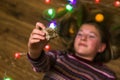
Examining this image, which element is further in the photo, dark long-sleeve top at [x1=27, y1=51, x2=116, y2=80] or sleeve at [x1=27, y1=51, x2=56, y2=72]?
dark long-sleeve top at [x1=27, y1=51, x2=116, y2=80]

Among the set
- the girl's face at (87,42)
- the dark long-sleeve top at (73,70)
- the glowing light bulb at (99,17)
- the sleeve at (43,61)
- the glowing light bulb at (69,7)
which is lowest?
the dark long-sleeve top at (73,70)

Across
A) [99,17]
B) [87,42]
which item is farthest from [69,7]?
[87,42]

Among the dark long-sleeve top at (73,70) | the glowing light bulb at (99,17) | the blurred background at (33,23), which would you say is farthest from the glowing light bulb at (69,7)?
the dark long-sleeve top at (73,70)

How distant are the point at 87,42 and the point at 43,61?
0.83 ft

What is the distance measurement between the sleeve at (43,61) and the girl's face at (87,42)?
13 cm

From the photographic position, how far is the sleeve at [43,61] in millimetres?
1192

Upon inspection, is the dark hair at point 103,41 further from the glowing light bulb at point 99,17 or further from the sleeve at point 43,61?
the sleeve at point 43,61

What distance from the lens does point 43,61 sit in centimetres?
122

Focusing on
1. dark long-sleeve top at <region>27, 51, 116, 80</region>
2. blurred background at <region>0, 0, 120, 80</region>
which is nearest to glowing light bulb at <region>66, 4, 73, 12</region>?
blurred background at <region>0, 0, 120, 80</region>

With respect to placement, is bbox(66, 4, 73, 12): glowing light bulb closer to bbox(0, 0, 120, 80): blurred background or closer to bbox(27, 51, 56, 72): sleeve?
bbox(0, 0, 120, 80): blurred background

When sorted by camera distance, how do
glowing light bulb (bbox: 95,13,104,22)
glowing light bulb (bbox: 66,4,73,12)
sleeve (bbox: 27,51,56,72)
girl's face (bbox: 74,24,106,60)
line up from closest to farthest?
sleeve (bbox: 27,51,56,72)
girl's face (bbox: 74,24,106,60)
glowing light bulb (bbox: 95,13,104,22)
glowing light bulb (bbox: 66,4,73,12)

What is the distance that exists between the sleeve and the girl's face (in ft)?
0.42

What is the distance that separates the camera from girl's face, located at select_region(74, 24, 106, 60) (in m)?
1.36

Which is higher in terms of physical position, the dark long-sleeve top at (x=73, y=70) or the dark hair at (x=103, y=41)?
the dark hair at (x=103, y=41)
